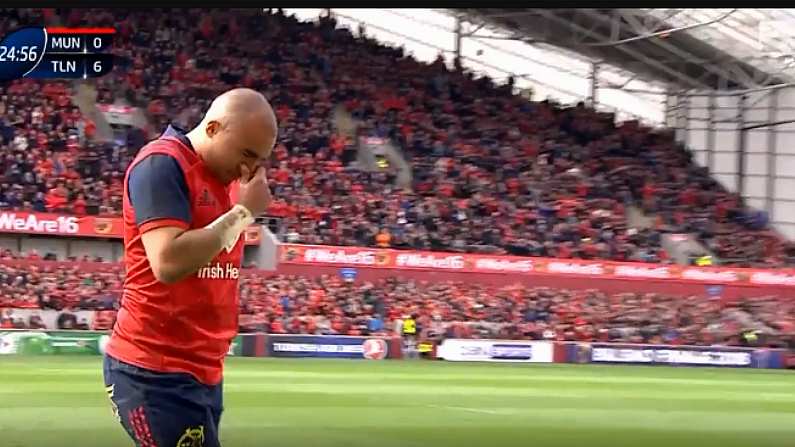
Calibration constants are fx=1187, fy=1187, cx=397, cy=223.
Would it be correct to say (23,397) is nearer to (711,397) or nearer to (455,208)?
(711,397)

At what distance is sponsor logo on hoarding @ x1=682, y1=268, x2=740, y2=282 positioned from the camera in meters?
30.9

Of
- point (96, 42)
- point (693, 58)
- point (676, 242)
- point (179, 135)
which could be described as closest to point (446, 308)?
point (676, 242)

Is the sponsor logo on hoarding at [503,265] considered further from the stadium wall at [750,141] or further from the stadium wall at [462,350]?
the stadium wall at [750,141]

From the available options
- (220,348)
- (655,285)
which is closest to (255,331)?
(655,285)

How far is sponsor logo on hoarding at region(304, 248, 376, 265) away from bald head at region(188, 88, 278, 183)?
24.1 meters

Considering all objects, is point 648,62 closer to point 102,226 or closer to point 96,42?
point 96,42

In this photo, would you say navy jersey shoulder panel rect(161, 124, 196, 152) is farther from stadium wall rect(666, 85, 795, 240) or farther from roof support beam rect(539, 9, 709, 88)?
roof support beam rect(539, 9, 709, 88)

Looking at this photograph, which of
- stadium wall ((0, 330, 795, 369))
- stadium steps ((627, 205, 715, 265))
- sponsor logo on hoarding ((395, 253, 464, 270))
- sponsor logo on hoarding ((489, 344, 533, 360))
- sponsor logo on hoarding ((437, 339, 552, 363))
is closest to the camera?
stadium wall ((0, 330, 795, 369))

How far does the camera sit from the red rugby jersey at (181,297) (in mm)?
3213

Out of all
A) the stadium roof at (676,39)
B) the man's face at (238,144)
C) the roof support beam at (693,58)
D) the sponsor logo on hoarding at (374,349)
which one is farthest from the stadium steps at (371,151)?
the man's face at (238,144)

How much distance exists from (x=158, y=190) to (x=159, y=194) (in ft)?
0.04

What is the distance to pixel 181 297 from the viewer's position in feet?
10.6

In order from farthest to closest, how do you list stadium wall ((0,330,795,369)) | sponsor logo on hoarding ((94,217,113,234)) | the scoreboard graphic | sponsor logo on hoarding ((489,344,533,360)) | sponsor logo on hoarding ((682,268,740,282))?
sponsor logo on hoarding ((682,268,740,282)) < sponsor logo on hoarding ((94,217,113,234)) < sponsor logo on hoarding ((489,344,533,360)) < the scoreboard graphic < stadium wall ((0,330,795,369))

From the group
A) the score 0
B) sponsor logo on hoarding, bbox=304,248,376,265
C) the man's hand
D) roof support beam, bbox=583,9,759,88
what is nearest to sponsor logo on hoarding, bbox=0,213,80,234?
the score 0
